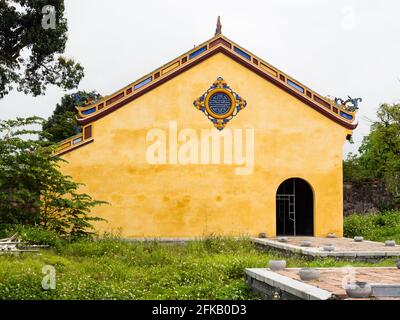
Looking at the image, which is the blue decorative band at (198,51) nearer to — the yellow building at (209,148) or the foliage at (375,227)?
the yellow building at (209,148)

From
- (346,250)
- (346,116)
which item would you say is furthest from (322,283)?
(346,116)

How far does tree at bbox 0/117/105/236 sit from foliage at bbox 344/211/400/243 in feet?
31.8

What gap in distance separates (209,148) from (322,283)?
10.2 meters

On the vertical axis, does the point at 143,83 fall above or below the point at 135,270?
above

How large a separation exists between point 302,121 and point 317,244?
4733mm

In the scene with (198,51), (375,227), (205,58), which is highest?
(198,51)

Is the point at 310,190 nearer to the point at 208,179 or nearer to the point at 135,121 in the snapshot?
the point at 208,179

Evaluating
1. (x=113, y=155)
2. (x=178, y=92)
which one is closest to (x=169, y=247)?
(x=113, y=155)

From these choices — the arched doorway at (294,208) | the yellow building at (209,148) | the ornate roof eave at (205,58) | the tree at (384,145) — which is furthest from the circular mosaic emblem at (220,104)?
the tree at (384,145)

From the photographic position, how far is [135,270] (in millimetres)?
12961

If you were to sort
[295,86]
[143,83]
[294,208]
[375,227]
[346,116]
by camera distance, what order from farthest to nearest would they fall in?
[375,227]
[294,208]
[346,116]
[295,86]
[143,83]

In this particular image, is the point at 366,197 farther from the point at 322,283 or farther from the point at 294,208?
the point at 322,283

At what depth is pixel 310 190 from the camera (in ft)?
67.3

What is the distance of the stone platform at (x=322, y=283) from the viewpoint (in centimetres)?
804
